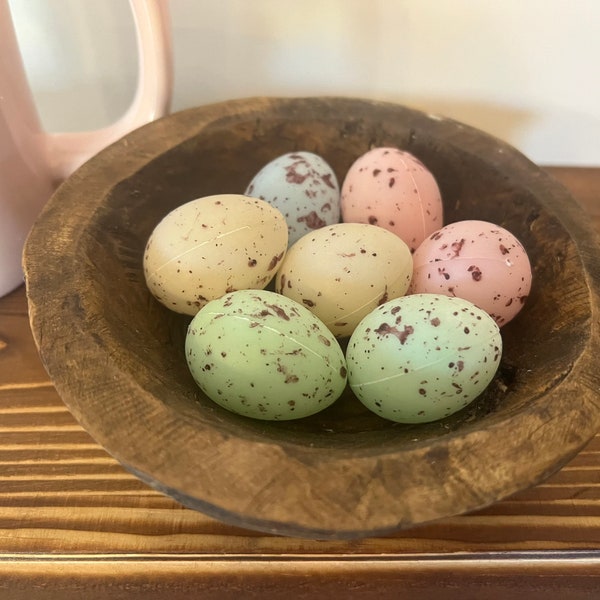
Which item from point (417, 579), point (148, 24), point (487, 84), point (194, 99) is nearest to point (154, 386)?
point (417, 579)

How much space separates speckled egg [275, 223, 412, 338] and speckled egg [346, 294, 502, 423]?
46 millimetres

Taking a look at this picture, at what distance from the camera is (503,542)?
0.50 meters

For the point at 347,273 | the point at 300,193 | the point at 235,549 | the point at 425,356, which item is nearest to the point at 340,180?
the point at 300,193

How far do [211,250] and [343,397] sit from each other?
19 cm

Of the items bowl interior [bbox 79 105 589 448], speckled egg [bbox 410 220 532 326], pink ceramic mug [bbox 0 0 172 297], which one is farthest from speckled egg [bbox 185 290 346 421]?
pink ceramic mug [bbox 0 0 172 297]

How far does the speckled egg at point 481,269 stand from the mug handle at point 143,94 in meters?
0.34

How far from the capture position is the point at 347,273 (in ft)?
1.77

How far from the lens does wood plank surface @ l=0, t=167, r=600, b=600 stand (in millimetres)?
472

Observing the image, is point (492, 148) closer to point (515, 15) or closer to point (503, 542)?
point (515, 15)

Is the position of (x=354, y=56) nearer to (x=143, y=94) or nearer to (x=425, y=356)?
(x=143, y=94)

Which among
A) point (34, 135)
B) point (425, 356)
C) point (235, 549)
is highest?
point (34, 135)

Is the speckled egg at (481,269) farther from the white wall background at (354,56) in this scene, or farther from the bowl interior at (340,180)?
the white wall background at (354,56)

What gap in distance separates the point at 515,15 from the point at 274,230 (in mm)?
432

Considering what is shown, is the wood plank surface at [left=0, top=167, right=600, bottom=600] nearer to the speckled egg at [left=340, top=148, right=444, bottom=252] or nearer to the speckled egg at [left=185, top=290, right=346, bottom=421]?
the speckled egg at [left=185, top=290, right=346, bottom=421]
